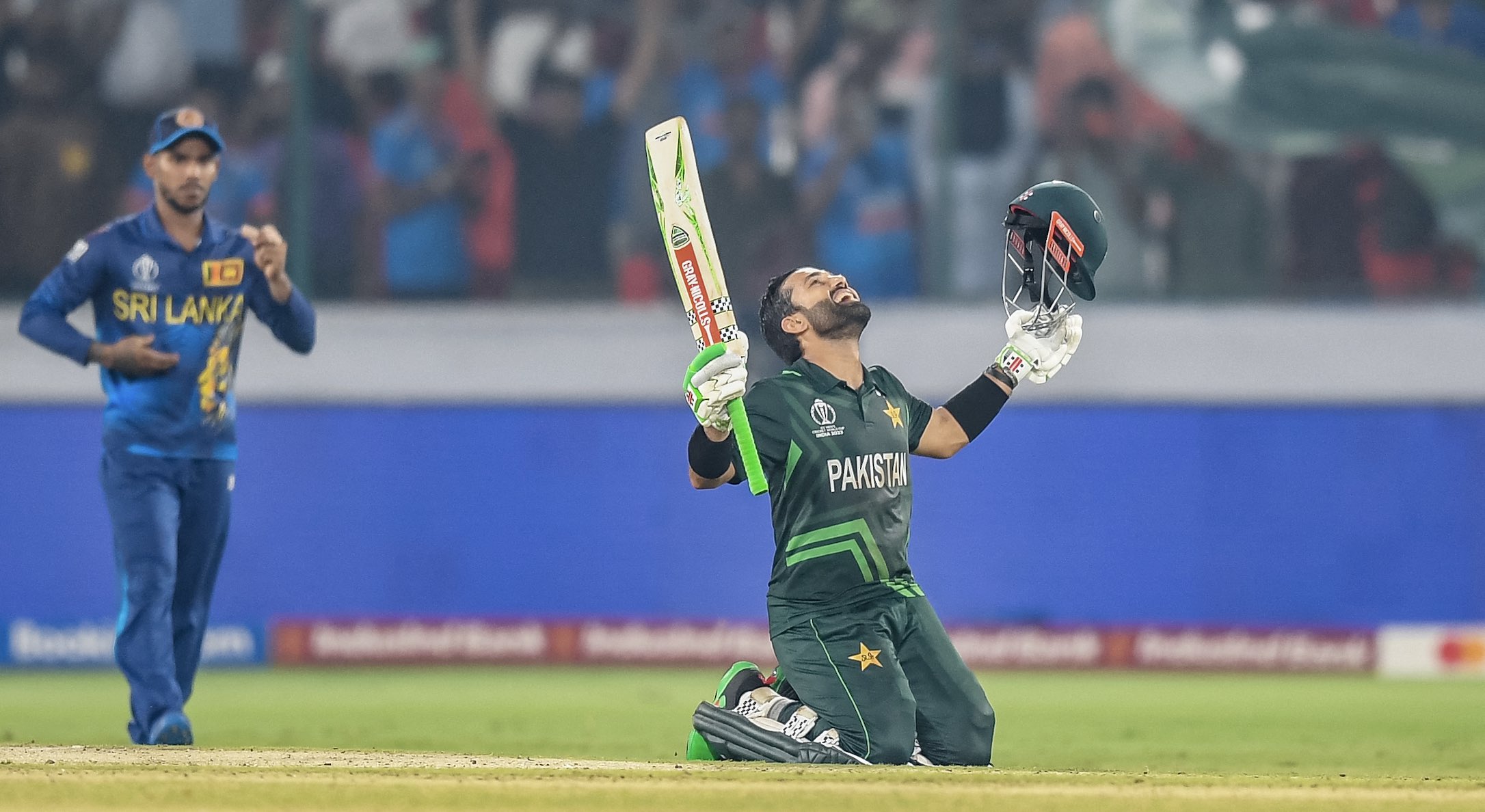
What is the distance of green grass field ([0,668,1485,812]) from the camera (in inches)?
156

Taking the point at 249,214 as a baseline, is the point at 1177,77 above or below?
above

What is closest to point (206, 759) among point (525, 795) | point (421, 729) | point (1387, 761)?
point (525, 795)

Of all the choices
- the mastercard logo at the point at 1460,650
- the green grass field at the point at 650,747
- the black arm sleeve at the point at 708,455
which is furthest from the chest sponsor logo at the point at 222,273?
the mastercard logo at the point at 1460,650

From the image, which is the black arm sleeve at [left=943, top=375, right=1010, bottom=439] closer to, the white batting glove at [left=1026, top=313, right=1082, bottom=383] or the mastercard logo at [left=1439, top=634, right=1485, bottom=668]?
the white batting glove at [left=1026, top=313, right=1082, bottom=383]

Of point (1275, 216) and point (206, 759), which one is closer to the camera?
point (206, 759)

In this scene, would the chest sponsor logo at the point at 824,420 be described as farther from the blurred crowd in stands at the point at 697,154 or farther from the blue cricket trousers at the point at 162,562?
the blurred crowd in stands at the point at 697,154

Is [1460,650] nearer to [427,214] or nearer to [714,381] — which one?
[427,214]

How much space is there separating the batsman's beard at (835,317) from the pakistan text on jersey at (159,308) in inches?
76.1

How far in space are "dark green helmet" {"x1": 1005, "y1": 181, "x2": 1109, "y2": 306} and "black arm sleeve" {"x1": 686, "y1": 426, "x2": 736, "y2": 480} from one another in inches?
44.6

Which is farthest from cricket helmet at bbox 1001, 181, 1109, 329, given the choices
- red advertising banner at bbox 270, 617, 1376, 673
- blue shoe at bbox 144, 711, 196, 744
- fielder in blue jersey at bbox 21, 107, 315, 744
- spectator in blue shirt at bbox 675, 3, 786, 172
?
spectator in blue shirt at bbox 675, 3, 786, 172

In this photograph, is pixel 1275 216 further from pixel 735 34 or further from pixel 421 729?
pixel 421 729

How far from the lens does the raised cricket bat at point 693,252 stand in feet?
16.2

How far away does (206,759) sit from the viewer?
4.57 m

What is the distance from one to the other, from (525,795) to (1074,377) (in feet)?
24.4
